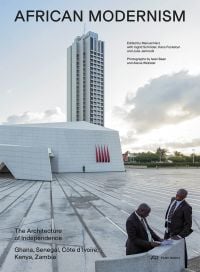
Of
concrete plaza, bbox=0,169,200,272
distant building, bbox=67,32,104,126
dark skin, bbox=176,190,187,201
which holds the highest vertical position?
distant building, bbox=67,32,104,126

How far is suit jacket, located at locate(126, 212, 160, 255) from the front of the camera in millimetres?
4785

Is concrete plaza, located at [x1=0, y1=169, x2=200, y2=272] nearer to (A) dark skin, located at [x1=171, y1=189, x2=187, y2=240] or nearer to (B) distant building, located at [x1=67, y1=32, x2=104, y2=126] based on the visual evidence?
(A) dark skin, located at [x1=171, y1=189, x2=187, y2=240]

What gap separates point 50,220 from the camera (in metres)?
11.1

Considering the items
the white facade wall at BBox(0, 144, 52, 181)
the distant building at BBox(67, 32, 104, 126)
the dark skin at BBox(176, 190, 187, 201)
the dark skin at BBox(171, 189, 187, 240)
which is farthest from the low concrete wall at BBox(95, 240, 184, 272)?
the distant building at BBox(67, 32, 104, 126)

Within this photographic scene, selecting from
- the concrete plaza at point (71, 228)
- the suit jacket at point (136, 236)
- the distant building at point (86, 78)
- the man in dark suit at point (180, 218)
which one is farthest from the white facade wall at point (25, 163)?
the distant building at point (86, 78)

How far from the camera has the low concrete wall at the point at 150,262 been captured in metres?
4.64

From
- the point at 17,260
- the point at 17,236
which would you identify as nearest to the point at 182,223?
the point at 17,260

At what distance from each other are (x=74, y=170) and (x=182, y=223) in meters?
48.0

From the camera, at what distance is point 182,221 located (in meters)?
5.52

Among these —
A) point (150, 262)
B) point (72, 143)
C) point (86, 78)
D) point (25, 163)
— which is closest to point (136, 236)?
point (150, 262)

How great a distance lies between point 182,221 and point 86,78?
123518mm

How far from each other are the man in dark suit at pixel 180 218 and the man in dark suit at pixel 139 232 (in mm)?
577

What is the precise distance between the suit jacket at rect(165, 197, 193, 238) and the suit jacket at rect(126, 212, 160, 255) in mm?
743

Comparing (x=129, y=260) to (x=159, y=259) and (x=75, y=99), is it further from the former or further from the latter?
(x=75, y=99)
